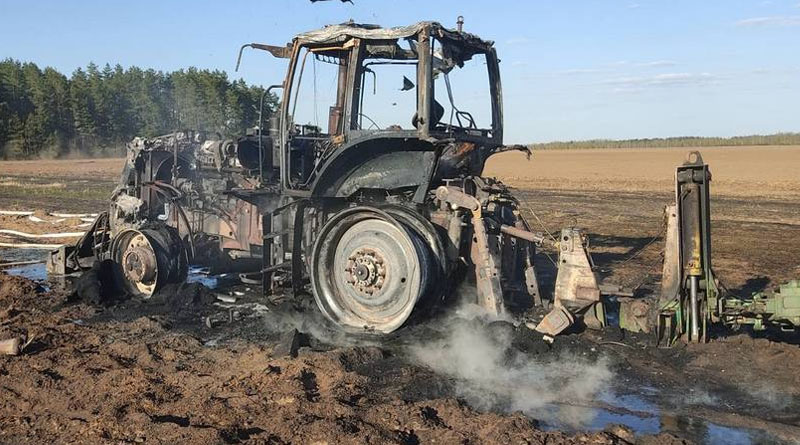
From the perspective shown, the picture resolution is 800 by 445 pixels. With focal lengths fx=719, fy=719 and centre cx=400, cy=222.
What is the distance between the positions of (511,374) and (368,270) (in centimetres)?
186

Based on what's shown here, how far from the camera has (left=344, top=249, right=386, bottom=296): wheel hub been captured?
7.02m

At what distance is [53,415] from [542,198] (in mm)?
20163

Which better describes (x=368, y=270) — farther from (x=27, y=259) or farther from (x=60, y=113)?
(x=60, y=113)

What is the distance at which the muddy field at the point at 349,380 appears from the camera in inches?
180

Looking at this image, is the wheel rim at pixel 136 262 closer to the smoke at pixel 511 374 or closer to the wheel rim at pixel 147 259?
the wheel rim at pixel 147 259

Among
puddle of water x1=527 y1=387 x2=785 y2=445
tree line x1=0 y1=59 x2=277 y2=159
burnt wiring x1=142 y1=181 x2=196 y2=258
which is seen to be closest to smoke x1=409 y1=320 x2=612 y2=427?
puddle of water x1=527 y1=387 x2=785 y2=445

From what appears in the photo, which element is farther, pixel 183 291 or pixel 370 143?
pixel 183 291

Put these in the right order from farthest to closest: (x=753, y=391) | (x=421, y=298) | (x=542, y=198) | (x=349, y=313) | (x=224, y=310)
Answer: (x=542, y=198) → (x=224, y=310) → (x=349, y=313) → (x=421, y=298) → (x=753, y=391)

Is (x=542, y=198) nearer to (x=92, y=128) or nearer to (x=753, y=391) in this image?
(x=753, y=391)

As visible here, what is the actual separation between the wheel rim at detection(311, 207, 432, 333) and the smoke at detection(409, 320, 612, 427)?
1.92 ft

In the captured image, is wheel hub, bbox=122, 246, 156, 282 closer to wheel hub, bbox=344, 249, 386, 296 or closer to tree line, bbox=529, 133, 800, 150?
wheel hub, bbox=344, 249, 386, 296

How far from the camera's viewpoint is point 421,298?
261 inches

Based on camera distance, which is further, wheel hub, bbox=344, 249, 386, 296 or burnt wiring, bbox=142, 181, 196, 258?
burnt wiring, bbox=142, 181, 196, 258

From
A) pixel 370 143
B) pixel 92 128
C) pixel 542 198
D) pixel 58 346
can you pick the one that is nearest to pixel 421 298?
pixel 370 143
